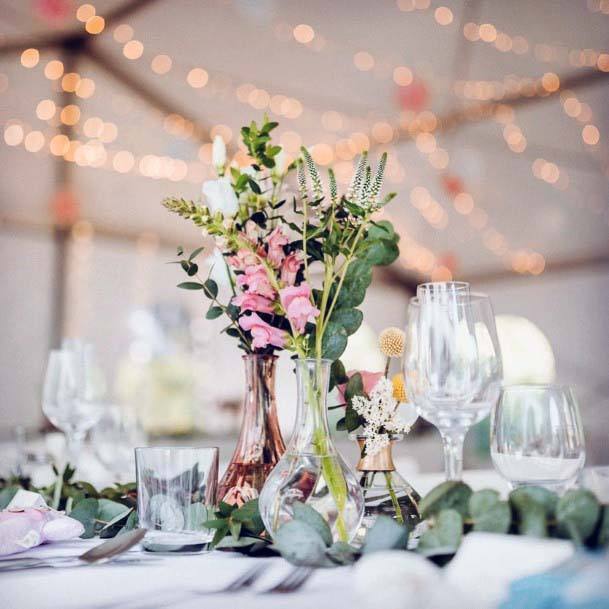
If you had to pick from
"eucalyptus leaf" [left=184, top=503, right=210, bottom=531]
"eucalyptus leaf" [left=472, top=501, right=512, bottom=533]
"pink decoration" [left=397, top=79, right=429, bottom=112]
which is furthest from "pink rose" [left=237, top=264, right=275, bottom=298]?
"pink decoration" [left=397, top=79, right=429, bottom=112]

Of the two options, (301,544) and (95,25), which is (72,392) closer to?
(301,544)

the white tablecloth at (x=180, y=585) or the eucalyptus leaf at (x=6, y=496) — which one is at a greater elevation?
the eucalyptus leaf at (x=6, y=496)

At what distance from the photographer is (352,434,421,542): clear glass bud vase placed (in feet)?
2.70

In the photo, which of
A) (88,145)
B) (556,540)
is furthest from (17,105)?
(556,540)

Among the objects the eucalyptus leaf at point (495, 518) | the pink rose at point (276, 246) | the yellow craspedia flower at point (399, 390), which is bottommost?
the eucalyptus leaf at point (495, 518)

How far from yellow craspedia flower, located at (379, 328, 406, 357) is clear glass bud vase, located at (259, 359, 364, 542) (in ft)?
0.42

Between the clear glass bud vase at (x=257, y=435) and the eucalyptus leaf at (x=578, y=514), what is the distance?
374 mm

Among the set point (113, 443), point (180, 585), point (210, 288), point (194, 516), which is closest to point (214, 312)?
point (210, 288)

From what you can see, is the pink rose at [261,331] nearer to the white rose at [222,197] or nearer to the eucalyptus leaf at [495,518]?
the white rose at [222,197]

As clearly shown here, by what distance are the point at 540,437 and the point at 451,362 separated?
0.12 m

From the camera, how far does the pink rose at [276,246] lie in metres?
0.86

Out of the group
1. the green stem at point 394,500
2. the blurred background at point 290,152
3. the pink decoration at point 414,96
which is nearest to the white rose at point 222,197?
the green stem at point 394,500

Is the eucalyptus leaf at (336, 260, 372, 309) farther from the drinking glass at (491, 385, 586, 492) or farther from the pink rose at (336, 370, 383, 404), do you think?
the drinking glass at (491, 385, 586, 492)

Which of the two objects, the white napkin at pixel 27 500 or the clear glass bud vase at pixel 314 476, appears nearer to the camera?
the clear glass bud vase at pixel 314 476
